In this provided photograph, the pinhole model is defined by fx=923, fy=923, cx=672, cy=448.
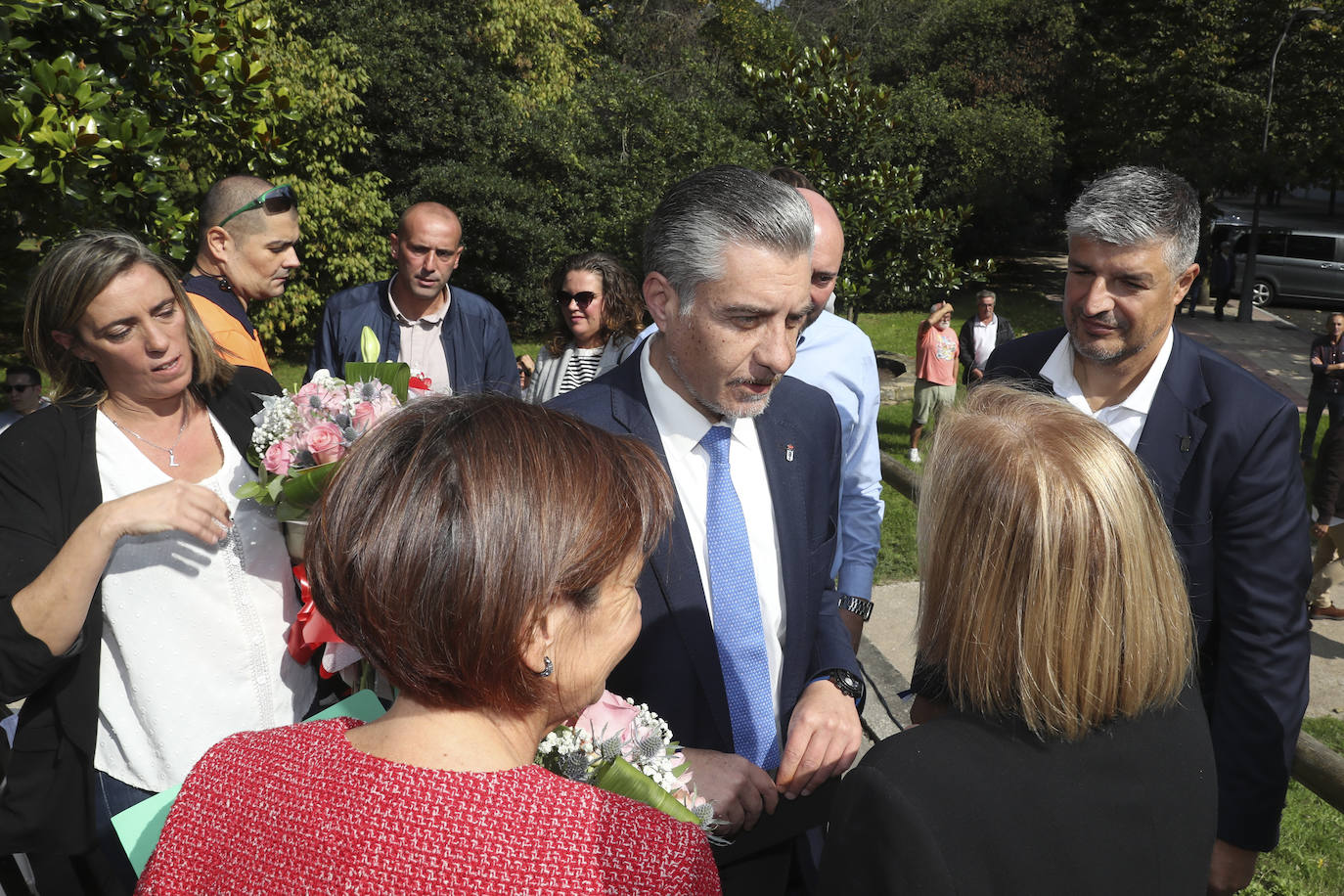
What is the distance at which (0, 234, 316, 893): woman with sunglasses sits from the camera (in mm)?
2137

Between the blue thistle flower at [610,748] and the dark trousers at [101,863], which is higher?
the blue thistle flower at [610,748]

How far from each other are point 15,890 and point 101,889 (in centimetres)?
64

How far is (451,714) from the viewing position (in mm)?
1278

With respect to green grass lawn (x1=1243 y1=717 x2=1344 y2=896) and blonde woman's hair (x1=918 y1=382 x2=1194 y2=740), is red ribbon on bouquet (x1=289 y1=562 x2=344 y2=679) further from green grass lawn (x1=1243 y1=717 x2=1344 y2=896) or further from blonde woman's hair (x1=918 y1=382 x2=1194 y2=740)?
green grass lawn (x1=1243 y1=717 x2=1344 y2=896)

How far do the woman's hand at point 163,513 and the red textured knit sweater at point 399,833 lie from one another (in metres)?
1.04

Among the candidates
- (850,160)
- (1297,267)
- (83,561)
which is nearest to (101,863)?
(83,561)

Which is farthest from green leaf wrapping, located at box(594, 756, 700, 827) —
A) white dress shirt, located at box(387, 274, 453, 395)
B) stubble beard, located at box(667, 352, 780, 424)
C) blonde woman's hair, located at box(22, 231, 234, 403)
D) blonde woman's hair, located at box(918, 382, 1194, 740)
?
white dress shirt, located at box(387, 274, 453, 395)

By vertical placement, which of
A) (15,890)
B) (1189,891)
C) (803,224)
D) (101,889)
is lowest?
(15,890)

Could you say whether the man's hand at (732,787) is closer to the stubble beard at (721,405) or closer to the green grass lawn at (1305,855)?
the stubble beard at (721,405)

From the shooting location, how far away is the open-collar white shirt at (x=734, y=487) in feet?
7.54

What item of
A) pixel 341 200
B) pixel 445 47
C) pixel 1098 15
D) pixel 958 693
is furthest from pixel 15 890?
pixel 1098 15

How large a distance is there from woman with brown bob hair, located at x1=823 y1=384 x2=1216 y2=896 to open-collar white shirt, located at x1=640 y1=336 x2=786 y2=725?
714 millimetres

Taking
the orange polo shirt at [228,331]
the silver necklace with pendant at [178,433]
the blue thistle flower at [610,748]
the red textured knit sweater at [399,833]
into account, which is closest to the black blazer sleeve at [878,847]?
the red textured knit sweater at [399,833]

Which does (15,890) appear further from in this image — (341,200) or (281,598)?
(341,200)
